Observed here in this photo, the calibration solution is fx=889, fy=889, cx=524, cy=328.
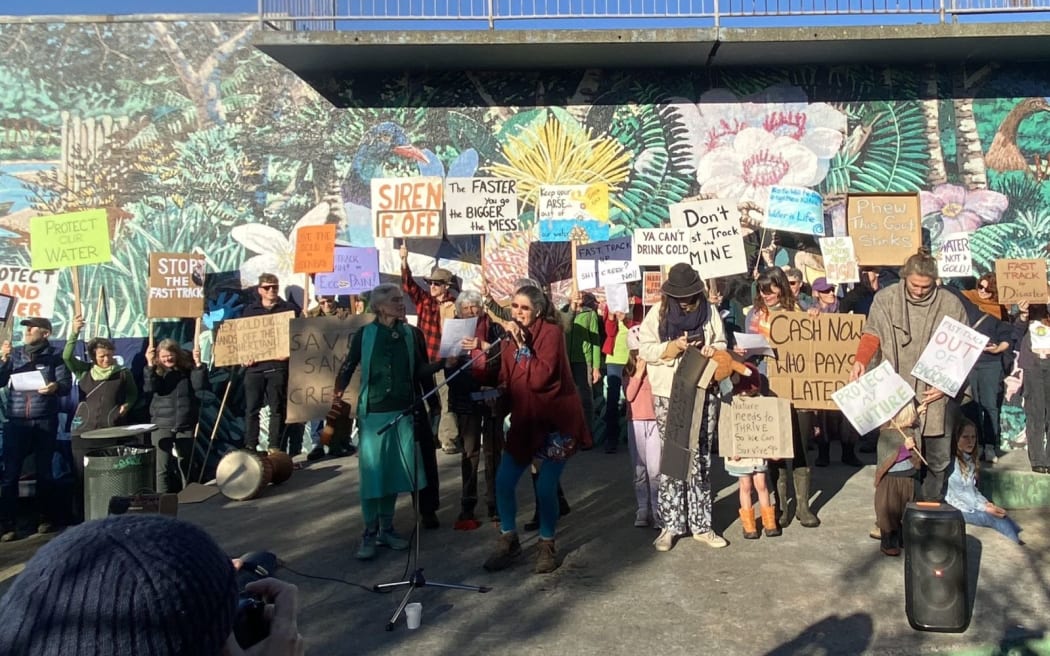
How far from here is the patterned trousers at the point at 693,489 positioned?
6.91m

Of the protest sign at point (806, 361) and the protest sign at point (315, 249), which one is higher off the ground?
the protest sign at point (315, 249)

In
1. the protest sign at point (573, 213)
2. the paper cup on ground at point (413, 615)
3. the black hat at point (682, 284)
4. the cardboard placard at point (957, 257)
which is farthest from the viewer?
the protest sign at point (573, 213)

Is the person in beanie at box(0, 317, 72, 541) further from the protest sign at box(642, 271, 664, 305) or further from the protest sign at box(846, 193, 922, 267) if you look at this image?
the protest sign at box(846, 193, 922, 267)

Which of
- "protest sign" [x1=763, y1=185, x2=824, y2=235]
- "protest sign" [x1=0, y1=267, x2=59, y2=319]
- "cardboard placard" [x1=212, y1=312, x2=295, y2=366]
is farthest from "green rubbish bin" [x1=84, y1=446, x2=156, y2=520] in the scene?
"protest sign" [x1=763, y1=185, x2=824, y2=235]

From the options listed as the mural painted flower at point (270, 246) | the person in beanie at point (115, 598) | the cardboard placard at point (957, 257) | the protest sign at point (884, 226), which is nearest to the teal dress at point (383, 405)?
the mural painted flower at point (270, 246)

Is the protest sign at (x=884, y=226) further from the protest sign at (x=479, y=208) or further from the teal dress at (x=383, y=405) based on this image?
the teal dress at (x=383, y=405)

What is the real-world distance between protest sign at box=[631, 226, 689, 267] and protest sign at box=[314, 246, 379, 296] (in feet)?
11.5

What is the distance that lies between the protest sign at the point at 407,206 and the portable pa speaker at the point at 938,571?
718 centimetres

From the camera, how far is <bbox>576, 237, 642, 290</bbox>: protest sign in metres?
11.3

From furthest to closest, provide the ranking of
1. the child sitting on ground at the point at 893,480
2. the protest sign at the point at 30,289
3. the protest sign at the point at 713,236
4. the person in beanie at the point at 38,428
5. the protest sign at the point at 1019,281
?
1. the protest sign at the point at 30,289
2. the protest sign at the point at 1019,281
3. the protest sign at the point at 713,236
4. the person in beanie at the point at 38,428
5. the child sitting on ground at the point at 893,480

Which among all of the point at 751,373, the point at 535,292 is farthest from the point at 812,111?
the point at 535,292

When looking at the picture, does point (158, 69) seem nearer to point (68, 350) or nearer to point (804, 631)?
point (68, 350)

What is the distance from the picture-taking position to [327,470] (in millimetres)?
10312

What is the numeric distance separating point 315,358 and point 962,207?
27.9 ft
